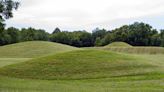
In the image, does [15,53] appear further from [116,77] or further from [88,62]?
[116,77]

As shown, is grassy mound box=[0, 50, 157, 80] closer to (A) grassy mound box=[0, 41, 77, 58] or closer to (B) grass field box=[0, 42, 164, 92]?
(B) grass field box=[0, 42, 164, 92]

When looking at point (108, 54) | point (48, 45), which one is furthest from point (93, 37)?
point (108, 54)

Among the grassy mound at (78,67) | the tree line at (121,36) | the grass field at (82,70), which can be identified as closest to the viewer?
the grass field at (82,70)

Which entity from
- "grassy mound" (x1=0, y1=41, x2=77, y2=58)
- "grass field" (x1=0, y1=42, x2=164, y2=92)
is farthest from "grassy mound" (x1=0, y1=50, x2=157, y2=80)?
"grassy mound" (x1=0, y1=41, x2=77, y2=58)

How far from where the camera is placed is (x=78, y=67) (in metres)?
40.7

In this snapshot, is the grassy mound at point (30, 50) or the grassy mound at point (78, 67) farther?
the grassy mound at point (30, 50)

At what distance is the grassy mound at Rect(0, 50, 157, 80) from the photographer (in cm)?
3762

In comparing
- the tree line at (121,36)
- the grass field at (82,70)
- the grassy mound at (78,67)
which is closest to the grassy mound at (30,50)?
the grassy mound at (78,67)

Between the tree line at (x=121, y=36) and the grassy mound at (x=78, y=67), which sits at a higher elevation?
the tree line at (x=121, y=36)

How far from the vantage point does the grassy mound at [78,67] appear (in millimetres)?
37625

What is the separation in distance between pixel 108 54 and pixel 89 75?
11874 millimetres

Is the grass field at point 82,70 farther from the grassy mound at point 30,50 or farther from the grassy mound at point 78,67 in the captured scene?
the grassy mound at point 30,50

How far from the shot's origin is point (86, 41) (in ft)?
517

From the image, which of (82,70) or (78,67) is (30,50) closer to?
(78,67)
